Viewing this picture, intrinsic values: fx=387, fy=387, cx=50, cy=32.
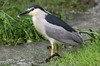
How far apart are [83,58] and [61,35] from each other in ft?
2.48

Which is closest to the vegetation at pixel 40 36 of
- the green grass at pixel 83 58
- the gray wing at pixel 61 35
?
the green grass at pixel 83 58

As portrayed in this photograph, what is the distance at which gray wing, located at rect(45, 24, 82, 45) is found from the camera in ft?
21.0

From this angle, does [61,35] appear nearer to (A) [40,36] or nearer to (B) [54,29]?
(B) [54,29]

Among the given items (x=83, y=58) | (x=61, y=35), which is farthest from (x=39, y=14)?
(x=83, y=58)

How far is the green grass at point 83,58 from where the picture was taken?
18.7 ft

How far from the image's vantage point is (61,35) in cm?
643

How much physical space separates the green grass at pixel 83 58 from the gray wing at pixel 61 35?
20cm

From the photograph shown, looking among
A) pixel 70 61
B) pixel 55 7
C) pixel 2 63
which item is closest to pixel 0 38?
pixel 2 63

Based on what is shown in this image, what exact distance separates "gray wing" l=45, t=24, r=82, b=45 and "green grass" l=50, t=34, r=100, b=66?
204mm

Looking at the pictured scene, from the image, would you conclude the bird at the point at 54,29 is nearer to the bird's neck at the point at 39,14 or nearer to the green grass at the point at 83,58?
the bird's neck at the point at 39,14

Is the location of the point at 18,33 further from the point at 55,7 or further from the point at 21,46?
the point at 55,7

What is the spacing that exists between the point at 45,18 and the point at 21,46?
3.59 feet

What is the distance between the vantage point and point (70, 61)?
5.95 meters

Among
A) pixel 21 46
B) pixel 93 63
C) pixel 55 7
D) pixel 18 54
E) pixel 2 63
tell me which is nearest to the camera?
pixel 93 63
